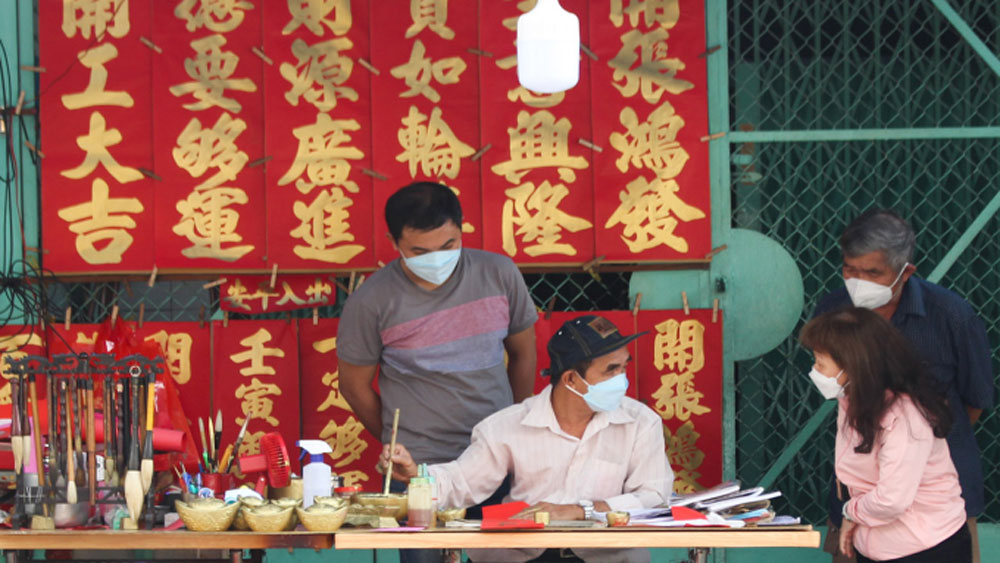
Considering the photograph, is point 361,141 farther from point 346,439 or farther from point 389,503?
point 389,503

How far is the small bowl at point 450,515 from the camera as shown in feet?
10.9

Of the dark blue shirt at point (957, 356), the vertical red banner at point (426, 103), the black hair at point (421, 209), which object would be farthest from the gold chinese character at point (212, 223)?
the dark blue shirt at point (957, 356)

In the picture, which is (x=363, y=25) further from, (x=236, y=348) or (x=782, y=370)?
(x=782, y=370)

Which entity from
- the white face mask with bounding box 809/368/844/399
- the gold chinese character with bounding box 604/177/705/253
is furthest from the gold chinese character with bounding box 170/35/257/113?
the white face mask with bounding box 809/368/844/399

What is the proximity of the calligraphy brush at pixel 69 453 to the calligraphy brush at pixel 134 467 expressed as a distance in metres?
0.15

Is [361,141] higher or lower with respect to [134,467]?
higher

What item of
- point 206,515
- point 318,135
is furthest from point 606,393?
point 318,135

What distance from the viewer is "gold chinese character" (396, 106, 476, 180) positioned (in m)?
4.76

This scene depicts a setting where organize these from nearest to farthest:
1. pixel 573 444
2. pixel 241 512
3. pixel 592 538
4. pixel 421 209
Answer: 1. pixel 592 538
2. pixel 241 512
3. pixel 573 444
4. pixel 421 209

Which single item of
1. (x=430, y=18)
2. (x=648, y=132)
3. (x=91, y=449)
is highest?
(x=430, y=18)

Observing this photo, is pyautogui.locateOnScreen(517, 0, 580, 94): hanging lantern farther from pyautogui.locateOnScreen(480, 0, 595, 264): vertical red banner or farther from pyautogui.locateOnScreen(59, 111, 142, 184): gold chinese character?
pyautogui.locateOnScreen(59, 111, 142, 184): gold chinese character

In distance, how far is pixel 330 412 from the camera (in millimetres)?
4805

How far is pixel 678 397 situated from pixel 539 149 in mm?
1125

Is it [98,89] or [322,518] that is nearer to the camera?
[322,518]
